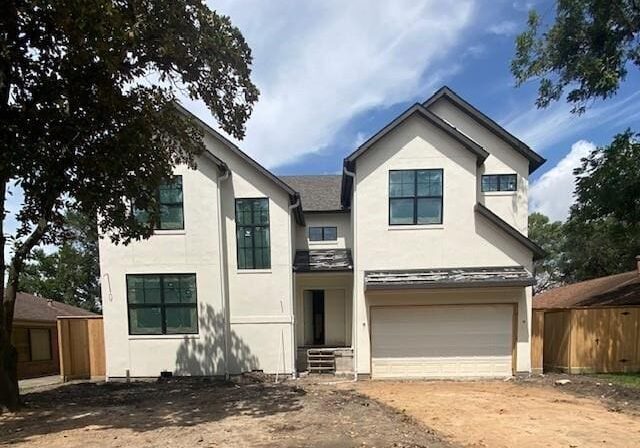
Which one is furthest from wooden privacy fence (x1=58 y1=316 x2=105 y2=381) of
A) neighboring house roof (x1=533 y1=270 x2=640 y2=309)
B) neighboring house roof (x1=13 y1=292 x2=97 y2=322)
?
neighboring house roof (x1=533 y1=270 x2=640 y2=309)

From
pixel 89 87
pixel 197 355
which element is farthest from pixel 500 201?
pixel 89 87

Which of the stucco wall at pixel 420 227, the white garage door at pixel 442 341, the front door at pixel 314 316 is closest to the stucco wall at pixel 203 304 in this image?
the stucco wall at pixel 420 227

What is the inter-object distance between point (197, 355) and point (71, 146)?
288 inches

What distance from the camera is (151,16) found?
23.5ft

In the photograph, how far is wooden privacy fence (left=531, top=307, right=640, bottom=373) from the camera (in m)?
12.7

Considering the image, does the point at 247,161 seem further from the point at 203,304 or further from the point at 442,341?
the point at 442,341

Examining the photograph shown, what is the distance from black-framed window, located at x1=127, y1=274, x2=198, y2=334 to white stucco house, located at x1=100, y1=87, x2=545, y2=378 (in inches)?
1.2

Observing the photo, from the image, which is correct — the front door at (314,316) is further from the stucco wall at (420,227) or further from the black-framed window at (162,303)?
the black-framed window at (162,303)

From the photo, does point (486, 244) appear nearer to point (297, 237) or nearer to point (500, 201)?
point (500, 201)

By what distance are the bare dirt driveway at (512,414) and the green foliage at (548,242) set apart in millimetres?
33516

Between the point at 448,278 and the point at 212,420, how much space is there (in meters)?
7.58

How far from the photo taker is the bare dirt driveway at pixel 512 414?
266 inches

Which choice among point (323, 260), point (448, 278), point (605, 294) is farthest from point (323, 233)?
point (605, 294)

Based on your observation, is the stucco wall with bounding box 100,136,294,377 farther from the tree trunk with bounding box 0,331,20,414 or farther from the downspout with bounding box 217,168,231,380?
the tree trunk with bounding box 0,331,20,414
